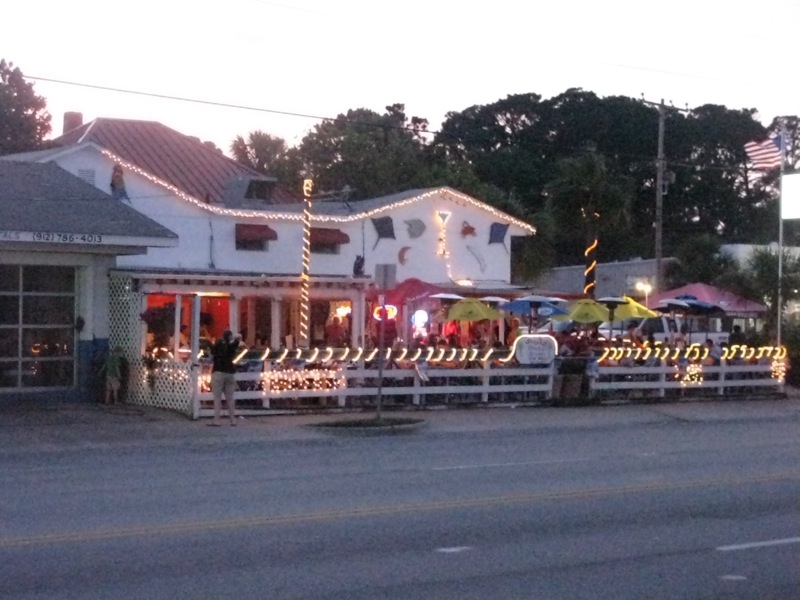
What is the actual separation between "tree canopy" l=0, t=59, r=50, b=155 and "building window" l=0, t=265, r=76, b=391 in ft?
130

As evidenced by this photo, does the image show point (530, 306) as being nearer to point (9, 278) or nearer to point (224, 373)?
point (224, 373)

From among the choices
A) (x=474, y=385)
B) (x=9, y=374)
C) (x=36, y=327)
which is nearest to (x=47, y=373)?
(x=9, y=374)

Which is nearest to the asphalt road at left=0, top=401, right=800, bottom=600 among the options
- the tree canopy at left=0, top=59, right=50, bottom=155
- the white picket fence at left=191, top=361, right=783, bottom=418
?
the white picket fence at left=191, top=361, right=783, bottom=418

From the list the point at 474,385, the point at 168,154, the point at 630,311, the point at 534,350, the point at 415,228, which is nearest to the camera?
the point at 474,385

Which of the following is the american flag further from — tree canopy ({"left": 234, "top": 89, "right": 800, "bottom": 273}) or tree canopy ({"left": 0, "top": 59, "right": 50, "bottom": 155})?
tree canopy ({"left": 0, "top": 59, "right": 50, "bottom": 155})

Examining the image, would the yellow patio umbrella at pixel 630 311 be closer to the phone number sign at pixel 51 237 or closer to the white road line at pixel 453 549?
the phone number sign at pixel 51 237

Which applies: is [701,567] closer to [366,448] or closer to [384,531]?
[384,531]

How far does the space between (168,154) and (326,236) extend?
12.5 meters

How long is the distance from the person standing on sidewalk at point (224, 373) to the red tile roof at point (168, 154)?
22.1 meters

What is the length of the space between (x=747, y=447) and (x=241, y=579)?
12887mm

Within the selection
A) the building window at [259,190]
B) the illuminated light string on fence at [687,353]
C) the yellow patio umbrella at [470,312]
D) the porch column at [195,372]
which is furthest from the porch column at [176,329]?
the building window at [259,190]

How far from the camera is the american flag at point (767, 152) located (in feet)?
119

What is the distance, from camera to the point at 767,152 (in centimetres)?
3619

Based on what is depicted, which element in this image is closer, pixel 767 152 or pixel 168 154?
pixel 767 152
